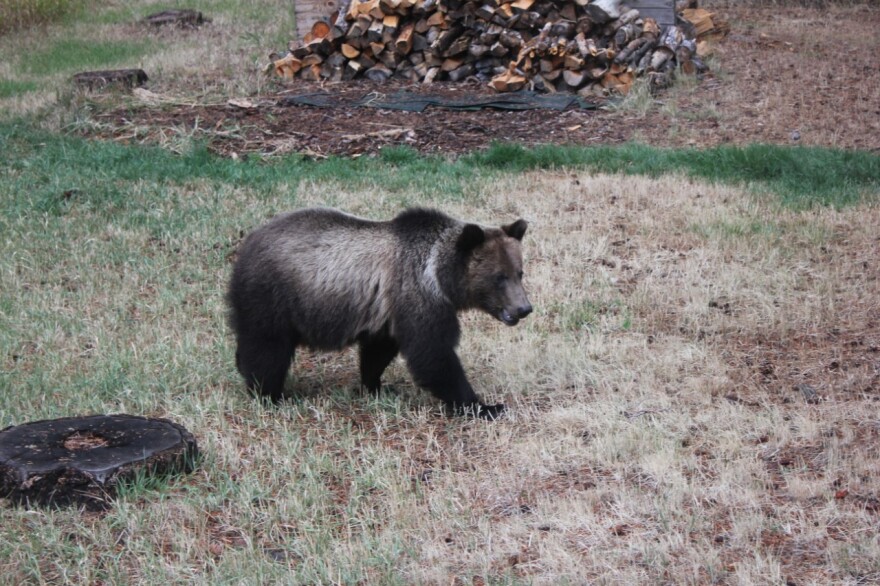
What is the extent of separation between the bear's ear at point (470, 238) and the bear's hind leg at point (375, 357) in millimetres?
809

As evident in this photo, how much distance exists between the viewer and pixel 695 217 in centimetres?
1098

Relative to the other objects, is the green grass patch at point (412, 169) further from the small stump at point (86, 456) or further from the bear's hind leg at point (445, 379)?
the small stump at point (86, 456)

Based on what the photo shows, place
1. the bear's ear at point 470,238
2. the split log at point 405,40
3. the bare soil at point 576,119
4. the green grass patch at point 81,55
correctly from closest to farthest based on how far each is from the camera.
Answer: the bear's ear at point 470,238, the bare soil at point 576,119, the split log at point 405,40, the green grass patch at point 81,55

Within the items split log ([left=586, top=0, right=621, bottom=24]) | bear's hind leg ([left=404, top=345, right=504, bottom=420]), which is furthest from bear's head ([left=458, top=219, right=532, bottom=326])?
split log ([left=586, top=0, right=621, bottom=24])

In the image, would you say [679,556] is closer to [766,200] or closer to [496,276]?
[496,276]

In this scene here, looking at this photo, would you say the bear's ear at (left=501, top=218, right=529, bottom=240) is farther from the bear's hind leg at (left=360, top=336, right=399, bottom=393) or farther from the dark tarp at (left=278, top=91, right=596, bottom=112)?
the dark tarp at (left=278, top=91, right=596, bottom=112)

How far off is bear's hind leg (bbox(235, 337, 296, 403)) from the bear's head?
1.24 m

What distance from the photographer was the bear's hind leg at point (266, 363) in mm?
6988

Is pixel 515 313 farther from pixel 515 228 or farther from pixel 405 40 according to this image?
pixel 405 40

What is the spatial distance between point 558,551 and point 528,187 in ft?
24.7

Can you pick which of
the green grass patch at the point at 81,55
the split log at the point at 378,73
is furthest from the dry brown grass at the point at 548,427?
the green grass patch at the point at 81,55

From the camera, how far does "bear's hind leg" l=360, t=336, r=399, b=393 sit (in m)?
7.23

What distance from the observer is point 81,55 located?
20.8 metres

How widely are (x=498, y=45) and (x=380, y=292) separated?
10026 millimetres
